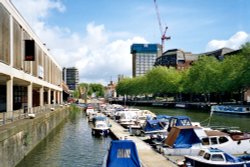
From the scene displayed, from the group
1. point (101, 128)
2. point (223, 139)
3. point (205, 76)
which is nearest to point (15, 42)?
point (101, 128)

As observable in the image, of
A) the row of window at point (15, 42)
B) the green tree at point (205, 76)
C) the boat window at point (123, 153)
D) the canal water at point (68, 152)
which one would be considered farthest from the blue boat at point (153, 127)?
the green tree at point (205, 76)

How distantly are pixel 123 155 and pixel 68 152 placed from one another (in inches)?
617

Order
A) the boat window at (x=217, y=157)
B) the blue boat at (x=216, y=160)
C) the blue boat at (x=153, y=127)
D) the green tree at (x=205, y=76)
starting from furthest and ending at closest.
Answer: the green tree at (x=205, y=76)
the blue boat at (x=153, y=127)
the boat window at (x=217, y=157)
the blue boat at (x=216, y=160)

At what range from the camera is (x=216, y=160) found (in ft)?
88.3

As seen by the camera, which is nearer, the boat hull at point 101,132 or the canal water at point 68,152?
the canal water at point 68,152

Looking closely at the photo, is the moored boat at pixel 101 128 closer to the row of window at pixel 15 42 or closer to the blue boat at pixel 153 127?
the blue boat at pixel 153 127

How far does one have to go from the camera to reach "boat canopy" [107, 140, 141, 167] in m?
25.1

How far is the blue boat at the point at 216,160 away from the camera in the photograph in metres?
26.2

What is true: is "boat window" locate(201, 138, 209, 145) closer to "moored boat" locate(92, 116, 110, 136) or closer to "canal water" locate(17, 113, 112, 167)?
"canal water" locate(17, 113, 112, 167)

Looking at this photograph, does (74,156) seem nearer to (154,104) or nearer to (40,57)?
(40,57)

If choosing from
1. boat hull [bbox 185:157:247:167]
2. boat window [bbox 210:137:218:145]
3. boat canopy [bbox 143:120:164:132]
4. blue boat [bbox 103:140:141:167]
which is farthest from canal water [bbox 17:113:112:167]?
boat window [bbox 210:137:218:145]

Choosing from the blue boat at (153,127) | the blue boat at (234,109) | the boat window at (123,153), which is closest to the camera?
the boat window at (123,153)

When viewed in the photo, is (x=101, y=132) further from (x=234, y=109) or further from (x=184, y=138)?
(x=234, y=109)

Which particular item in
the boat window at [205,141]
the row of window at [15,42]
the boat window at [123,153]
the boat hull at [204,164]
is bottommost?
the boat hull at [204,164]
